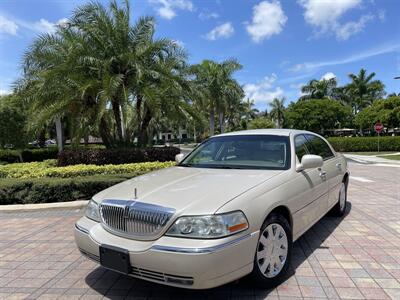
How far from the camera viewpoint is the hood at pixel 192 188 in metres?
3.03

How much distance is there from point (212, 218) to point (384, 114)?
41533mm

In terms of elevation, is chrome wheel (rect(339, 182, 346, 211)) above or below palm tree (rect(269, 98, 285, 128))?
below

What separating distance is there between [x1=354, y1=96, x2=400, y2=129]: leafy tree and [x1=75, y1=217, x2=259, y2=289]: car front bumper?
38.9 meters

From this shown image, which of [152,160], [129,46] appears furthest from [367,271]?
[129,46]

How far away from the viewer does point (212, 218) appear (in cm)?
287

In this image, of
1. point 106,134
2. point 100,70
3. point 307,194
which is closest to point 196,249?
point 307,194

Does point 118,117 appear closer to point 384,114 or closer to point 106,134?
point 106,134

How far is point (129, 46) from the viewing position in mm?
11961

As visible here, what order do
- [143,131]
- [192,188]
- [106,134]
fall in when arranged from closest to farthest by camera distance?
[192,188] < [106,134] < [143,131]

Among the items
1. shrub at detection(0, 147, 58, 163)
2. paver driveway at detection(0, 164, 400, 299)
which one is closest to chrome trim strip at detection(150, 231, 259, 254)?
paver driveway at detection(0, 164, 400, 299)

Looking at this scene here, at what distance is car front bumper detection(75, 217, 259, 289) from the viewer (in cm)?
273

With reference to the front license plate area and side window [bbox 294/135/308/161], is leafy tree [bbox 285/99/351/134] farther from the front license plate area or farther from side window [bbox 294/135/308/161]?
the front license plate area

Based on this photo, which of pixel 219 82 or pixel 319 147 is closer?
pixel 319 147

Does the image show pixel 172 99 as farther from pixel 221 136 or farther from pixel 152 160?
Result: pixel 221 136
